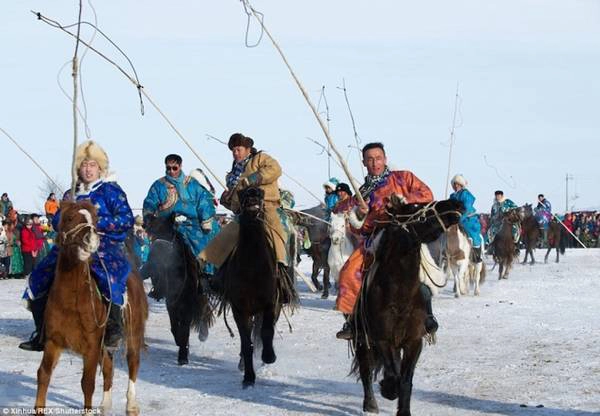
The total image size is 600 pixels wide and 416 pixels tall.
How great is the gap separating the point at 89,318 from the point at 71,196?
101 centimetres

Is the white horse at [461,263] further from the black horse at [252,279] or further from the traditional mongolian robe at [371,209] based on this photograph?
the traditional mongolian robe at [371,209]

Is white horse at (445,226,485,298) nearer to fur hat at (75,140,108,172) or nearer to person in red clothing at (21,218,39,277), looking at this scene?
person in red clothing at (21,218,39,277)

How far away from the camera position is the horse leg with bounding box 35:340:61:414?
24.6 ft

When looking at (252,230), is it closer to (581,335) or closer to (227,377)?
(227,377)

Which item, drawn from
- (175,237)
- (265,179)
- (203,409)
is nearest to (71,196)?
(203,409)

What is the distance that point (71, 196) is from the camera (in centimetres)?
809

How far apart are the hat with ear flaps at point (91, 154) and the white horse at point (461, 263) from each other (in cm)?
1162

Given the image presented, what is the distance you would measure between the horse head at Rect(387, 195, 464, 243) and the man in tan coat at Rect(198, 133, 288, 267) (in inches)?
120

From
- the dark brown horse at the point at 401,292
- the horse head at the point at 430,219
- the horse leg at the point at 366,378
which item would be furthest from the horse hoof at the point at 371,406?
the horse head at the point at 430,219

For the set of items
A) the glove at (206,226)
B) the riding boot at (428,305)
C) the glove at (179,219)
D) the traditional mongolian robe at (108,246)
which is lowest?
the riding boot at (428,305)

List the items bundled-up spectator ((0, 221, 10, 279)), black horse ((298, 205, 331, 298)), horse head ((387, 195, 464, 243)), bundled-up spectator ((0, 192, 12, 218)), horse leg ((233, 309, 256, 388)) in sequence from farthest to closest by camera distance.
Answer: bundled-up spectator ((0, 192, 12, 218))
bundled-up spectator ((0, 221, 10, 279))
black horse ((298, 205, 331, 298))
horse leg ((233, 309, 256, 388))
horse head ((387, 195, 464, 243))

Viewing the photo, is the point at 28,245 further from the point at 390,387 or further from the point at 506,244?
the point at 390,387

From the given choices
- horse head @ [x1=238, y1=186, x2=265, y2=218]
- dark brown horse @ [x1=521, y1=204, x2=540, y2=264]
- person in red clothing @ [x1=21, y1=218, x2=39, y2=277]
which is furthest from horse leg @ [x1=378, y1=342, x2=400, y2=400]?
dark brown horse @ [x1=521, y1=204, x2=540, y2=264]

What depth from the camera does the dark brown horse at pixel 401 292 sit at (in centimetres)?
769
